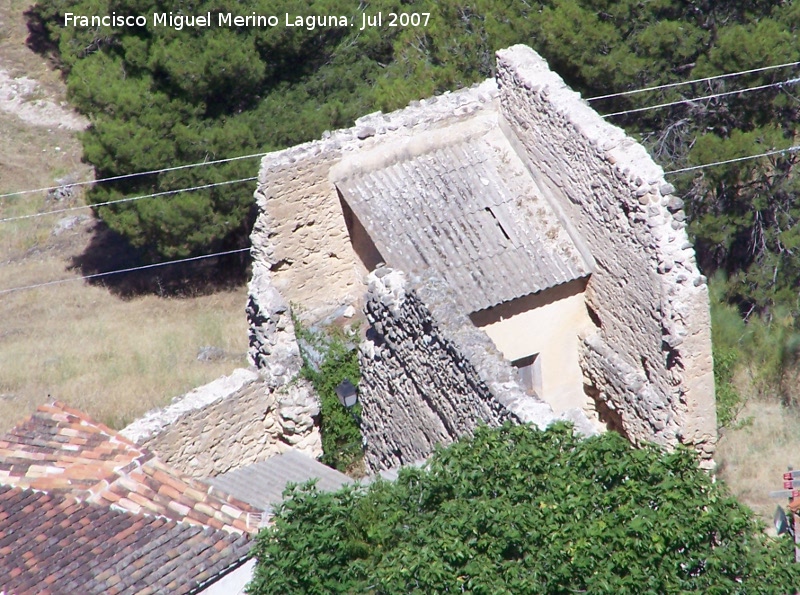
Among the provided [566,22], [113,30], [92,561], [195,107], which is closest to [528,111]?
[566,22]

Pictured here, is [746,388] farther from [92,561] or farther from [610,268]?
[92,561]

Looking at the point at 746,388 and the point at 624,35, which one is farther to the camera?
the point at 624,35

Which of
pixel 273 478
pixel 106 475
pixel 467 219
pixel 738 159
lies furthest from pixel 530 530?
pixel 738 159

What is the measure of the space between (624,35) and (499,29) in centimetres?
200

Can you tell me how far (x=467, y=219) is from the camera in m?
11.9

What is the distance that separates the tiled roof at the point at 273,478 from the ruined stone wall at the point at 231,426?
12 centimetres

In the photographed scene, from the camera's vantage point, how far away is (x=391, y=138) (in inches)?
488

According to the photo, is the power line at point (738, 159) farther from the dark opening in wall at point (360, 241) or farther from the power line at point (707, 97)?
the dark opening in wall at point (360, 241)

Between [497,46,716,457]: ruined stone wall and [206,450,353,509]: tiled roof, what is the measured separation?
3.36m

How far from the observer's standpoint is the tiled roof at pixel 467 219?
1147 centimetres

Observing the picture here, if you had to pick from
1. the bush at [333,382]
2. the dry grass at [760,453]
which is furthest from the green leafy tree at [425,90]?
the bush at [333,382]

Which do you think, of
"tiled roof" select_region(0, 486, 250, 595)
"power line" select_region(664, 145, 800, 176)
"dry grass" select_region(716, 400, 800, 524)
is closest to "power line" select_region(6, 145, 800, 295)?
"power line" select_region(664, 145, 800, 176)

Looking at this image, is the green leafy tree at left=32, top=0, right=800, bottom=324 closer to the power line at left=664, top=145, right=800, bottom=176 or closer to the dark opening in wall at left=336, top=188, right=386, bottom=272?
the power line at left=664, top=145, right=800, bottom=176

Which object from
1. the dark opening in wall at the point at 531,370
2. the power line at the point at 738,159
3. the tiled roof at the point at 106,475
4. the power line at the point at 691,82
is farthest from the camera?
the power line at the point at 738,159
